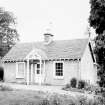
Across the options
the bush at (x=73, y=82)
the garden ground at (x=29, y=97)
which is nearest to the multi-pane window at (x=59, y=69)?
the bush at (x=73, y=82)

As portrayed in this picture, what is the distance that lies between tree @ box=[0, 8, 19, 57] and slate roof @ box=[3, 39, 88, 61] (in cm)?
1400

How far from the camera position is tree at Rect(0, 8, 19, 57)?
145 feet

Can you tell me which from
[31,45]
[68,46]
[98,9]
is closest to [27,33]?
[31,45]

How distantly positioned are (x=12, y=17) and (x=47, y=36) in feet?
67.3

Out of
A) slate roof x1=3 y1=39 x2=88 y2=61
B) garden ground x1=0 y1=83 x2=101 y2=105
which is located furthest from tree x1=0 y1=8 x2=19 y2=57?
garden ground x1=0 y1=83 x2=101 y2=105

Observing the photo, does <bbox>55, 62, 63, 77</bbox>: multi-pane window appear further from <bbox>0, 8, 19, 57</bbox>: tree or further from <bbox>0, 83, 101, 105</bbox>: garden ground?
<bbox>0, 8, 19, 57</bbox>: tree

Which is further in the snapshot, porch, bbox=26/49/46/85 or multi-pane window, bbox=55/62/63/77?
porch, bbox=26/49/46/85

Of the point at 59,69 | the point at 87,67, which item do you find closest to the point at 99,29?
the point at 59,69

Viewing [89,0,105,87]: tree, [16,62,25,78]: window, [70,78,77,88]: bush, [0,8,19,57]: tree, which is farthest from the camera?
[0,8,19,57]: tree

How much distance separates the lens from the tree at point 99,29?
46.4 ft

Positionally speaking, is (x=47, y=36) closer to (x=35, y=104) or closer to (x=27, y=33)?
(x=35, y=104)

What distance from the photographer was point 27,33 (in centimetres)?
5650

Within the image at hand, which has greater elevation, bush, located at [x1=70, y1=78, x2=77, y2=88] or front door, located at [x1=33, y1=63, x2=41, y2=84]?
front door, located at [x1=33, y1=63, x2=41, y2=84]

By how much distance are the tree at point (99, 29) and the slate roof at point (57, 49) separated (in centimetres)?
924
